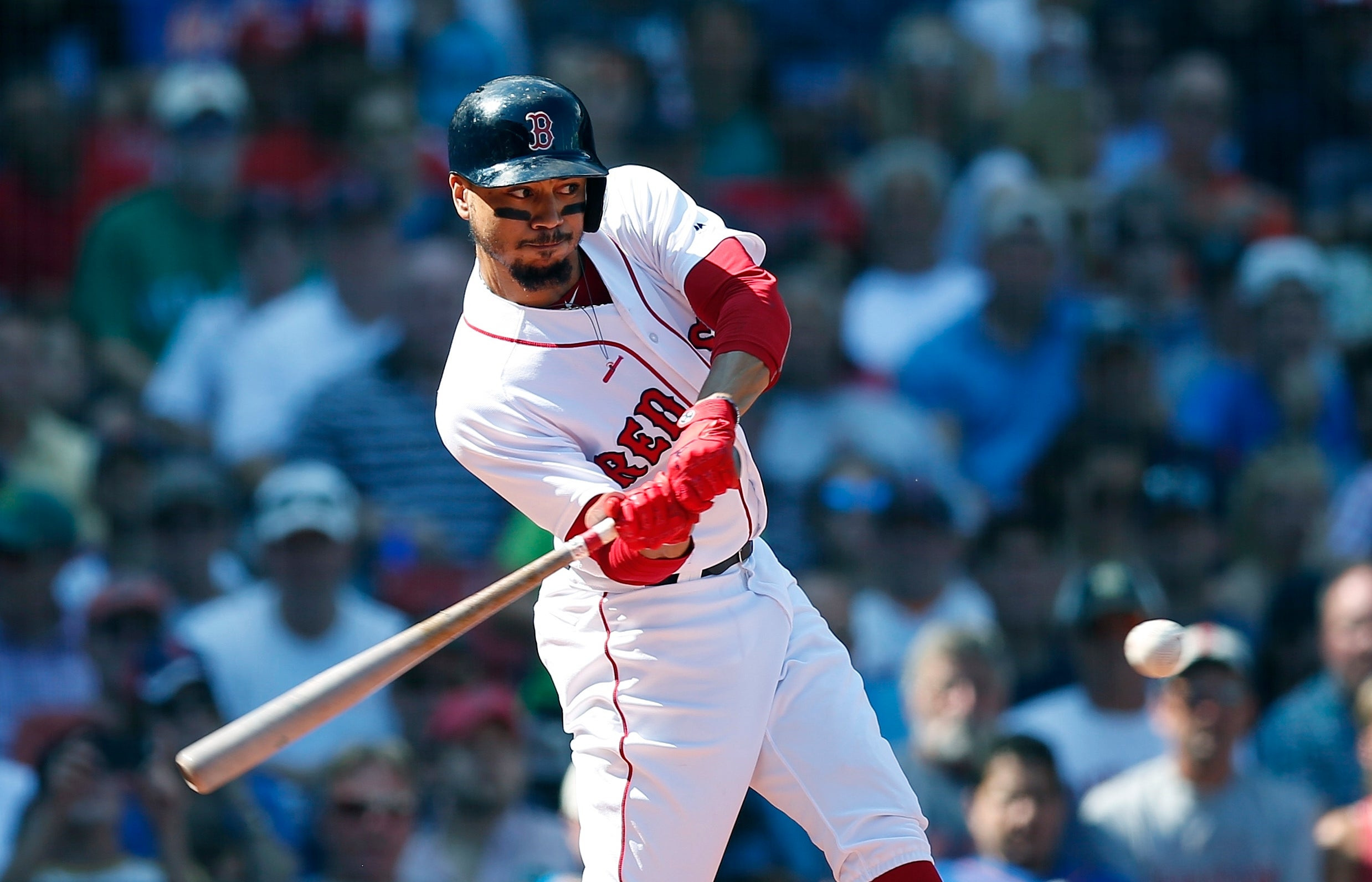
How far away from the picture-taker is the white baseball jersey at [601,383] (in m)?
3.79

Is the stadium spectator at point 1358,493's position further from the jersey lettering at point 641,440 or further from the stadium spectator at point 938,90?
the jersey lettering at point 641,440

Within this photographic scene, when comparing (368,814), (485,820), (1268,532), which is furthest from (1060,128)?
(368,814)

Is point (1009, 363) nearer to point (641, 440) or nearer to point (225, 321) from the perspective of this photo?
point (225, 321)

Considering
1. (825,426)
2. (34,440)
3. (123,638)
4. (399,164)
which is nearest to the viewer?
(123,638)

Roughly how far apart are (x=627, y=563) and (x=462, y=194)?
0.85 meters

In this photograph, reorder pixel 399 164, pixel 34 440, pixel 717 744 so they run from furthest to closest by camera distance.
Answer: pixel 399 164, pixel 34 440, pixel 717 744

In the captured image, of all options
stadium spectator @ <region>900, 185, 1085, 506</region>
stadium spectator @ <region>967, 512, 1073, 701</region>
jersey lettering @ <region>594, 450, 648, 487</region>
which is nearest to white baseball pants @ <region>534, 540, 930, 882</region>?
jersey lettering @ <region>594, 450, 648, 487</region>

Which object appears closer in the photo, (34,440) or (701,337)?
(701,337)

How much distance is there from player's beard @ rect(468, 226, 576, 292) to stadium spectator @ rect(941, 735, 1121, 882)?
2.46m

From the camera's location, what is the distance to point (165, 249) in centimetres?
789

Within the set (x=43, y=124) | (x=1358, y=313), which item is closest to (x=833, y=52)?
(x=1358, y=313)

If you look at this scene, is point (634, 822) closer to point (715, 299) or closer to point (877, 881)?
point (877, 881)

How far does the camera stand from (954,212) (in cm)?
845

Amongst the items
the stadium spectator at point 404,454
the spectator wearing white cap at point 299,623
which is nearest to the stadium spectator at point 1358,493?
the stadium spectator at point 404,454
